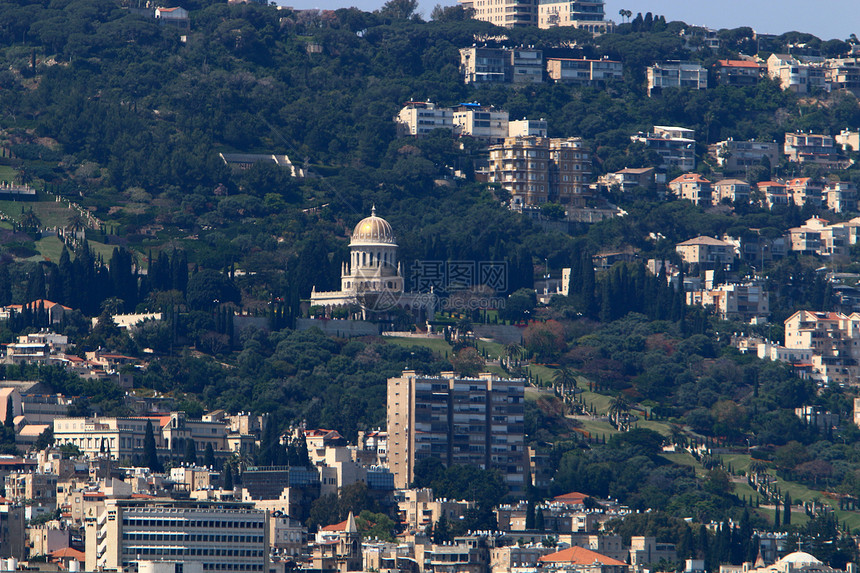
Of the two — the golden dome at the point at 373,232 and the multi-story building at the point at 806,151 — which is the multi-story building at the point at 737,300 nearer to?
the golden dome at the point at 373,232

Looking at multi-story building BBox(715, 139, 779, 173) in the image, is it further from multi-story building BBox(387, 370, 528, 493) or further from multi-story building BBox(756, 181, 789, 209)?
multi-story building BBox(387, 370, 528, 493)

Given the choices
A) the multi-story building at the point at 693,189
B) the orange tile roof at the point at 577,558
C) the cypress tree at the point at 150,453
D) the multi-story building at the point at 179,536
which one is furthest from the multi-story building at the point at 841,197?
the multi-story building at the point at 179,536

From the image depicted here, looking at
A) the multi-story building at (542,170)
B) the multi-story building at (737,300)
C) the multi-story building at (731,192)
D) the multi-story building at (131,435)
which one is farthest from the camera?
the multi-story building at (731,192)

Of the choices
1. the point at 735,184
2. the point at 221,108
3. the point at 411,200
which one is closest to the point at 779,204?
the point at 735,184

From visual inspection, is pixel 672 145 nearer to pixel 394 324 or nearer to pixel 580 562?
pixel 394 324

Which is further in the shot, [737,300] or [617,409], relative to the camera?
[737,300]

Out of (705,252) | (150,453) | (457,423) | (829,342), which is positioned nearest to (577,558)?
(150,453)
